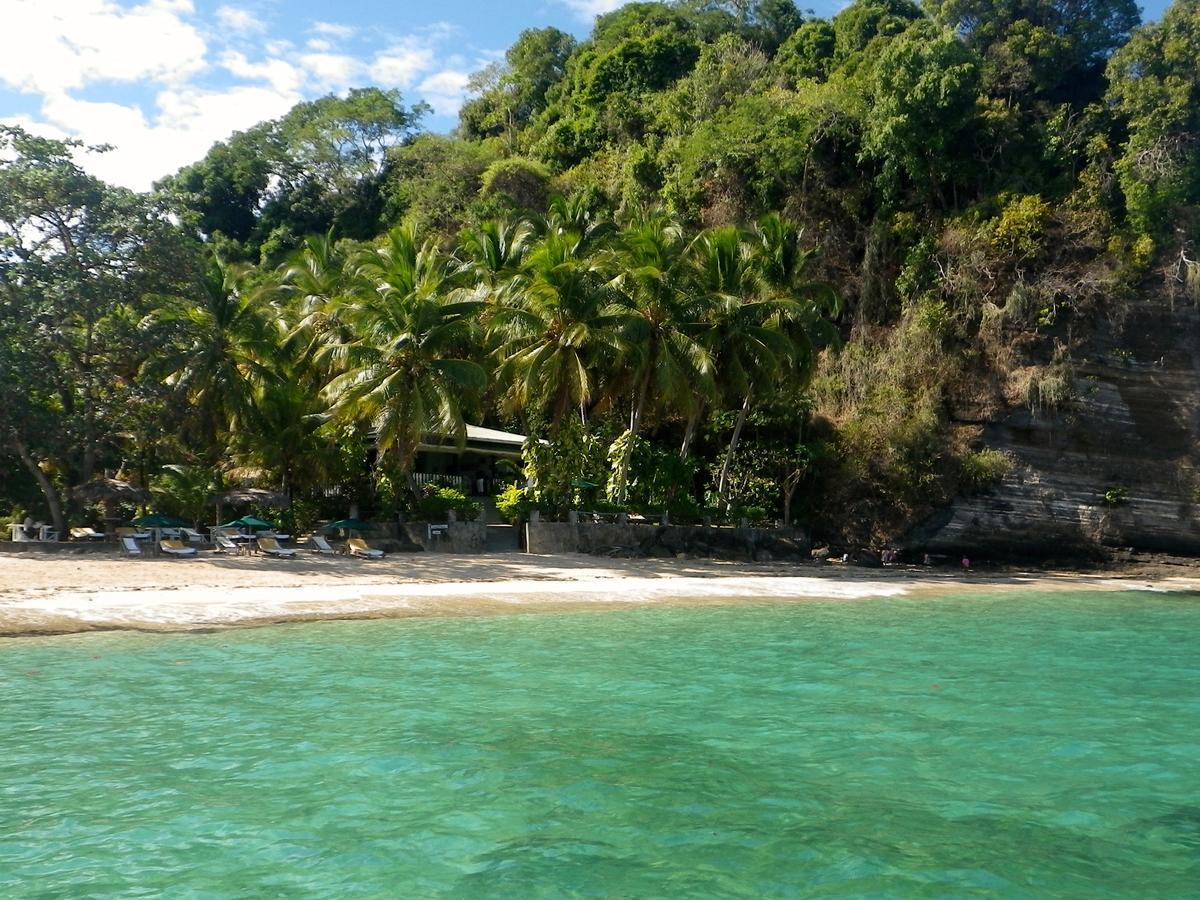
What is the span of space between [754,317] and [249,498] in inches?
548

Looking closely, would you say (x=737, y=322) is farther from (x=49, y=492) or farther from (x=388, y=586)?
(x=49, y=492)

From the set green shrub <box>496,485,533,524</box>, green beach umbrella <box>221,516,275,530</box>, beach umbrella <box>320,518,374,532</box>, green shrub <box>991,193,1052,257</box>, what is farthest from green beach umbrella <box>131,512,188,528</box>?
green shrub <box>991,193,1052,257</box>

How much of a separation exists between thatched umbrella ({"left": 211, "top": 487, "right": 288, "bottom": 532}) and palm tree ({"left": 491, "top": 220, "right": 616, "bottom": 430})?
6.45 metres

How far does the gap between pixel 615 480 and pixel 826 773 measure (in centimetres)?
1872

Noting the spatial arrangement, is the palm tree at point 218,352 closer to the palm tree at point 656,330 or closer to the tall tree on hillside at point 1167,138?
the palm tree at point 656,330

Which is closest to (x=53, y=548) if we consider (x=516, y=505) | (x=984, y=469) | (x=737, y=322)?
(x=516, y=505)

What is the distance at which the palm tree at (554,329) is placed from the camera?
24688 mm

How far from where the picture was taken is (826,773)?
7.60 m

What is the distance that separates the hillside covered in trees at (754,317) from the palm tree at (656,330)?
9 centimetres

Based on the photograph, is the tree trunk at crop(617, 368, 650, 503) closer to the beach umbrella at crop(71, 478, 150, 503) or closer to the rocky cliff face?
the rocky cliff face

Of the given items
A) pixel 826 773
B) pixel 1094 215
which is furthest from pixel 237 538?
pixel 1094 215

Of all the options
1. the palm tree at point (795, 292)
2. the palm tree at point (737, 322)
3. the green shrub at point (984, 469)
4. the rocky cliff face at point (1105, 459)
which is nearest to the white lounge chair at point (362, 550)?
the palm tree at point (737, 322)

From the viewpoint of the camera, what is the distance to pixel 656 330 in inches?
1020

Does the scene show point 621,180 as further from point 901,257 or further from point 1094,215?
point 1094,215
